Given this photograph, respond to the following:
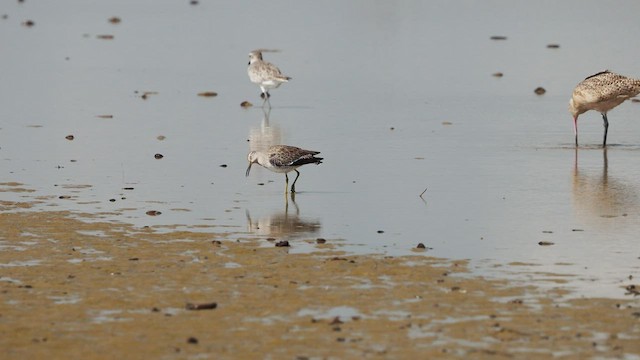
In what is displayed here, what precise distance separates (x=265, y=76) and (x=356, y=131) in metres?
4.44

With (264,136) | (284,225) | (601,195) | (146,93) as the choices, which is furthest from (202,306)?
(146,93)

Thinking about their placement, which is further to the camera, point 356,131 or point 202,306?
point 356,131

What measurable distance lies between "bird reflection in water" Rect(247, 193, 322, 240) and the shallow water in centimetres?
4

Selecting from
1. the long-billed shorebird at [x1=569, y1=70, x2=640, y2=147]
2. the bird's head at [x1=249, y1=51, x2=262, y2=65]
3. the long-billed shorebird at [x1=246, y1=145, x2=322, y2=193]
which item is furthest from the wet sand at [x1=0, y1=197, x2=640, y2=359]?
the bird's head at [x1=249, y1=51, x2=262, y2=65]

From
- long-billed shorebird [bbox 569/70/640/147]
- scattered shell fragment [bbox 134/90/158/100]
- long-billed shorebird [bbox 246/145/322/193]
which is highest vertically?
scattered shell fragment [bbox 134/90/158/100]

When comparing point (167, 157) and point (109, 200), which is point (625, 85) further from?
point (109, 200)

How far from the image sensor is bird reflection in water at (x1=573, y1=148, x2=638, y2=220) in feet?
54.6

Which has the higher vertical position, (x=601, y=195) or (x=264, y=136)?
(x=264, y=136)

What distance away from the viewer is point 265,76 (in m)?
27.2

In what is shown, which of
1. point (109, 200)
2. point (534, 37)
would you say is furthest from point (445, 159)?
point (534, 37)

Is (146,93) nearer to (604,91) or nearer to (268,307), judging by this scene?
(604,91)

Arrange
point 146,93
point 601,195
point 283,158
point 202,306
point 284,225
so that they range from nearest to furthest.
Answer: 1. point 202,306
2. point 284,225
3. point 601,195
4. point 283,158
5. point 146,93

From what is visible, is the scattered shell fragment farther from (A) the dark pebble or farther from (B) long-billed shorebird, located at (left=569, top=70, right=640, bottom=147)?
(A) the dark pebble

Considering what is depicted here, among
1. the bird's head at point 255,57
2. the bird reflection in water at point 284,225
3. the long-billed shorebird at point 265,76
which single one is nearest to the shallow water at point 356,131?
the bird reflection in water at point 284,225
